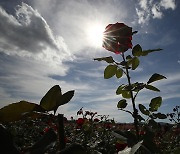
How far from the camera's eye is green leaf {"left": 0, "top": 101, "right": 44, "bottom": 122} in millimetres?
518

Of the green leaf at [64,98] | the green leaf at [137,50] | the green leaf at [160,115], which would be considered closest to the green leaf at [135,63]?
the green leaf at [137,50]

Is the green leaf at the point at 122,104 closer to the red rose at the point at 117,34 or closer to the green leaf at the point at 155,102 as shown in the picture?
the green leaf at the point at 155,102

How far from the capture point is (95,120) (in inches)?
264

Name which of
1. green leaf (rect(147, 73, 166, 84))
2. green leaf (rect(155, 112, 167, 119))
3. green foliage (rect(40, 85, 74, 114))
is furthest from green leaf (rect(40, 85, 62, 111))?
green leaf (rect(155, 112, 167, 119))

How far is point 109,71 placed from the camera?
1464 millimetres

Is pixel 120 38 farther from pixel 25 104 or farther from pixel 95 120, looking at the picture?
pixel 95 120

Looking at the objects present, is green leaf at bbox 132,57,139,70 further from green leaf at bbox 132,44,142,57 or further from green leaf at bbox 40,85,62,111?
green leaf at bbox 40,85,62,111

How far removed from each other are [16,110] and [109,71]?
3.20ft

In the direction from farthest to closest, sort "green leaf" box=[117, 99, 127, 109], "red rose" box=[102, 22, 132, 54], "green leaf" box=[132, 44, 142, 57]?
1. "green leaf" box=[117, 99, 127, 109]
2. "green leaf" box=[132, 44, 142, 57]
3. "red rose" box=[102, 22, 132, 54]

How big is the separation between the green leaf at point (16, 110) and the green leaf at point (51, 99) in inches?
0.5

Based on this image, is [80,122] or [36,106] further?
[80,122]

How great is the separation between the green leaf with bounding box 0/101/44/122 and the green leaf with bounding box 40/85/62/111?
1 cm

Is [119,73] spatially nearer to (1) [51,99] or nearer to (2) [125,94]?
(2) [125,94]

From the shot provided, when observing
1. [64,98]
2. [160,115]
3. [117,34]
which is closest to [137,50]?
[117,34]
